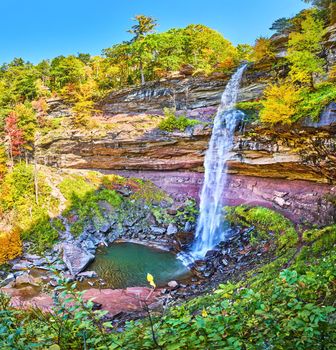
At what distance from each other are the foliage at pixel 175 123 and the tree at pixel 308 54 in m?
8.68

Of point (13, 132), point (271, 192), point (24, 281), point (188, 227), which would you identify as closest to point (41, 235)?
point (24, 281)

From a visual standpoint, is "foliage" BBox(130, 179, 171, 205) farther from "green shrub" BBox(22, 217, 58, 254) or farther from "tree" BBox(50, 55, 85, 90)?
"tree" BBox(50, 55, 85, 90)

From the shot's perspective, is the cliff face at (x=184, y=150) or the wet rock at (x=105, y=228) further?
the wet rock at (x=105, y=228)

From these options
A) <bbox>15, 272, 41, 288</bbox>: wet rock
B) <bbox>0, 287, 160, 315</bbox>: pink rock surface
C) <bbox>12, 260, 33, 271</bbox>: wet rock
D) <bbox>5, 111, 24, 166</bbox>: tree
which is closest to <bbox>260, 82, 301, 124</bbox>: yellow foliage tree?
<bbox>0, 287, 160, 315</bbox>: pink rock surface

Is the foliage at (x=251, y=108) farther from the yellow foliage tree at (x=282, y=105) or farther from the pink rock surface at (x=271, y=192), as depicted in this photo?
the pink rock surface at (x=271, y=192)

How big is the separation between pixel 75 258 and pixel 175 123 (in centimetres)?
1354

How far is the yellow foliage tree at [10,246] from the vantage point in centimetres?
1683

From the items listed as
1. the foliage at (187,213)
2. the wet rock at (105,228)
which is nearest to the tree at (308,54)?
the foliage at (187,213)

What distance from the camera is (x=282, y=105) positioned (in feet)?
53.8

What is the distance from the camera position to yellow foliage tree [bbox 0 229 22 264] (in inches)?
663

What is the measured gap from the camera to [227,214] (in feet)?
65.2

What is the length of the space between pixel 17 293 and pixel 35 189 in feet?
34.3

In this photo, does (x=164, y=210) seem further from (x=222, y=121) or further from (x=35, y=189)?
(x=35, y=189)

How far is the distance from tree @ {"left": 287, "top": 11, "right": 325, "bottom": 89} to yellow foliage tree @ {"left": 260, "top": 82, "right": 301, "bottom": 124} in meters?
0.85
